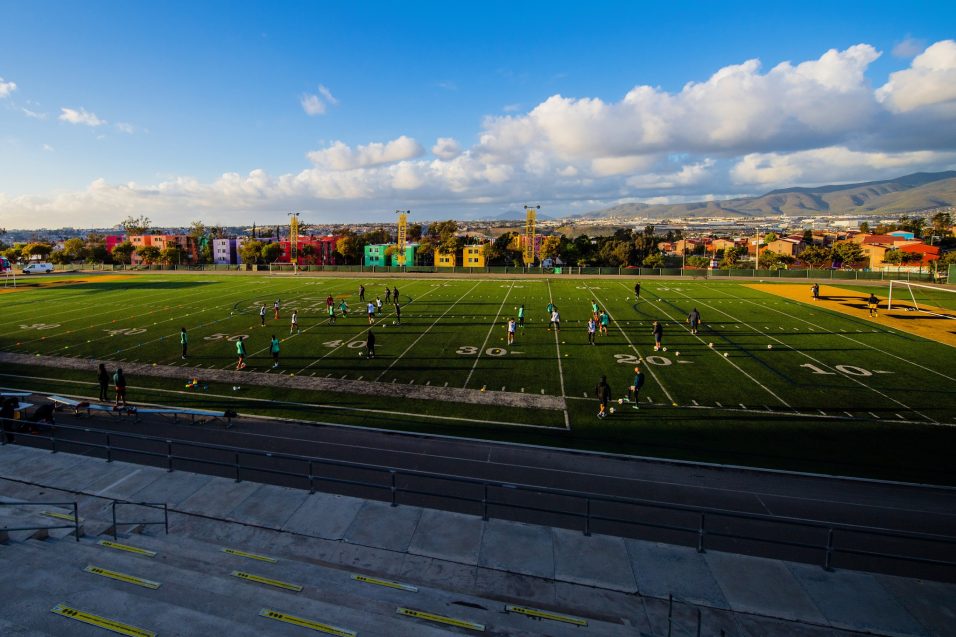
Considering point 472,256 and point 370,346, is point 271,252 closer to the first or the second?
point 472,256

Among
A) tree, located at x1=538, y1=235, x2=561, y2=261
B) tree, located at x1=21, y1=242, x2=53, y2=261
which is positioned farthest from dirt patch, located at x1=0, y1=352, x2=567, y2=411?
tree, located at x1=21, y1=242, x2=53, y2=261

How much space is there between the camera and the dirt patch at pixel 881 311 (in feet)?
92.9

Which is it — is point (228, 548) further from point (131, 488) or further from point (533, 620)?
point (533, 620)

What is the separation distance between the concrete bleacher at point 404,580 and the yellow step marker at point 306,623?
10cm

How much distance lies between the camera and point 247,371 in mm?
21031

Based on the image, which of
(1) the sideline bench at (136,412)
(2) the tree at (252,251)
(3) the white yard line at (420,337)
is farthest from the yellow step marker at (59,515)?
(2) the tree at (252,251)

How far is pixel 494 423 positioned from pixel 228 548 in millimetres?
8604

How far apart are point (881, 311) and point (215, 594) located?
4364cm

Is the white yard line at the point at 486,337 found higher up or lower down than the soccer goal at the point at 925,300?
lower down

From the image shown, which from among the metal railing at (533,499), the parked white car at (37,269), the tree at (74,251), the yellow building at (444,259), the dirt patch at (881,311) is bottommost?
the metal railing at (533,499)

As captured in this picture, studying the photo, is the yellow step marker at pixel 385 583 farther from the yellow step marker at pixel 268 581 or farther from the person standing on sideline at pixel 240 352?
the person standing on sideline at pixel 240 352

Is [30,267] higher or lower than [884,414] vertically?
higher

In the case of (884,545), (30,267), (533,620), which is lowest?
(884,545)

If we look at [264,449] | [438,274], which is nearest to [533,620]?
[264,449]
